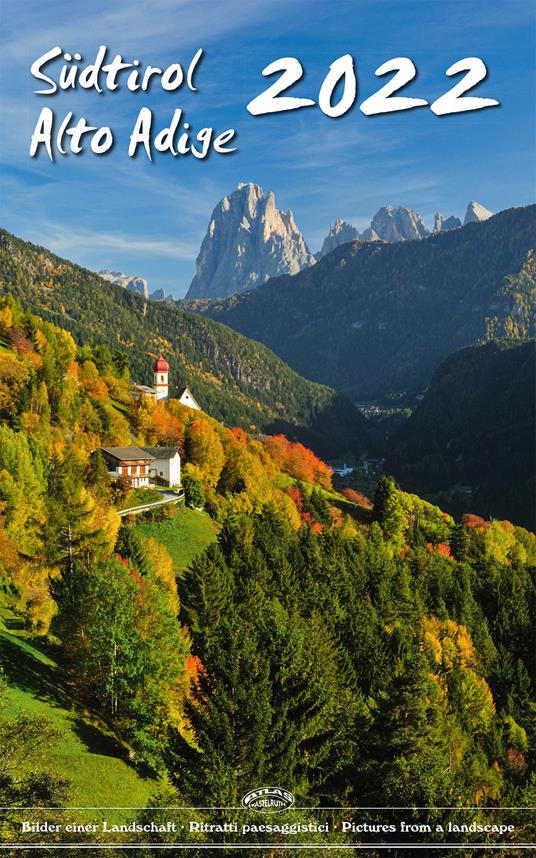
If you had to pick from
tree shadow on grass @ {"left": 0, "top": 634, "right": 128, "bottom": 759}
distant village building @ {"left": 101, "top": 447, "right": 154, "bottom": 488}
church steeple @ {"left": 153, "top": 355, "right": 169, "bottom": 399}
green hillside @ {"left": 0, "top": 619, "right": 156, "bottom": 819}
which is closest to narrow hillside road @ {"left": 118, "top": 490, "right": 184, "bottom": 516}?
distant village building @ {"left": 101, "top": 447, "right": 154, "bottom": 488}

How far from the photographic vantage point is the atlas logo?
822 inches

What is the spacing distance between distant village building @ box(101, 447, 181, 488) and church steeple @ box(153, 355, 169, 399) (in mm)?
57824

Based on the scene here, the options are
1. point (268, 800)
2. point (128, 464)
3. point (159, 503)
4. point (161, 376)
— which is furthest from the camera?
point (161, 376)

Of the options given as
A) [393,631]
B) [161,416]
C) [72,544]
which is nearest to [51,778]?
[72,544]

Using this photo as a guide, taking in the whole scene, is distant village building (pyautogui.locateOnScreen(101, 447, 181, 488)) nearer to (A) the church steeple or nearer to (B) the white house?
(B) the white house

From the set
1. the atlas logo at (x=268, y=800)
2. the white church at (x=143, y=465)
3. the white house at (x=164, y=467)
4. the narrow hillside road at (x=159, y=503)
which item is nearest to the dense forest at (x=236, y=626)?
the atlas logo at (x=268, y=800)

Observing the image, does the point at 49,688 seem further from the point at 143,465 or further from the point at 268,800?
the point at 143,465

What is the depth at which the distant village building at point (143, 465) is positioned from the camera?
264 ft

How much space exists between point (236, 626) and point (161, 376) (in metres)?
120

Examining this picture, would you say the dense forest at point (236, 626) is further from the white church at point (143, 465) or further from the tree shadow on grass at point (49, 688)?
the white church at point (143, 465)

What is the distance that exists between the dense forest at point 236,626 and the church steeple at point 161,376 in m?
25.1

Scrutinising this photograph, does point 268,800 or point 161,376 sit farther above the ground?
point 161,376

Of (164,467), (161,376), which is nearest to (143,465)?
(164,467)

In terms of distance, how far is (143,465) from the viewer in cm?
8300
